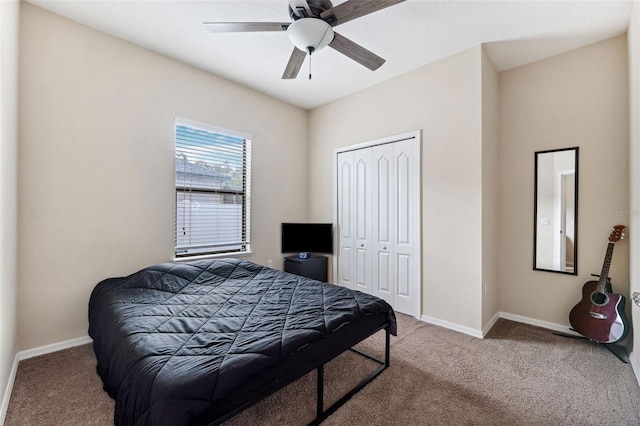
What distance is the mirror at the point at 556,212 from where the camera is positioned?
2.85 metres

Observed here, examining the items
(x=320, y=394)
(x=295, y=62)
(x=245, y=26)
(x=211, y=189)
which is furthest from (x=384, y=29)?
(x=320, y=394)

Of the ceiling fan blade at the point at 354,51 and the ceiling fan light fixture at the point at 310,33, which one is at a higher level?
the ceiling fan blade at the point at 354,51

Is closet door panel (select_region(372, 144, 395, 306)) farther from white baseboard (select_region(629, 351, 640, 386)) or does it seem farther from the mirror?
white baseboard (select_region(629, 351, 640, 386))

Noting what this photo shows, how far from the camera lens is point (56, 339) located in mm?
2424

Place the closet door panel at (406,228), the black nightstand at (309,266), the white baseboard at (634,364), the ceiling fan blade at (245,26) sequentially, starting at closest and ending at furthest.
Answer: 1. the ceiling fan blade at (245,26)
2. the white baseboard at (634,364)
3. the closet door panel at (406,228)
4. the black nightstand at (309,266)

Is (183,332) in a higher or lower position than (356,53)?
lower

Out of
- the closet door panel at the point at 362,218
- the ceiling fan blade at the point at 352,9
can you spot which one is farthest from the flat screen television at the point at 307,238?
the ceiling fan blade at the point at 352,9

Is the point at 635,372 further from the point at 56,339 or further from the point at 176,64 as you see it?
the point at 176,64

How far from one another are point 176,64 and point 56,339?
9.66 ft

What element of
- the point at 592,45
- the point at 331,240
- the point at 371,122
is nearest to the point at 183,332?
the point at 331,240

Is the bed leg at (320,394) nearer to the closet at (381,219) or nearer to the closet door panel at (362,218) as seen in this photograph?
the closet at (381,219)

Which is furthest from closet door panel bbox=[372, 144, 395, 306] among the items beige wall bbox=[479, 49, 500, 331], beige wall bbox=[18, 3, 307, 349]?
beige wall bbox=[18, 3, 307, 349]

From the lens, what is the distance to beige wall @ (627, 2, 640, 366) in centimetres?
207

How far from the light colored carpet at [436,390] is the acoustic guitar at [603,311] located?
0.16 metres
